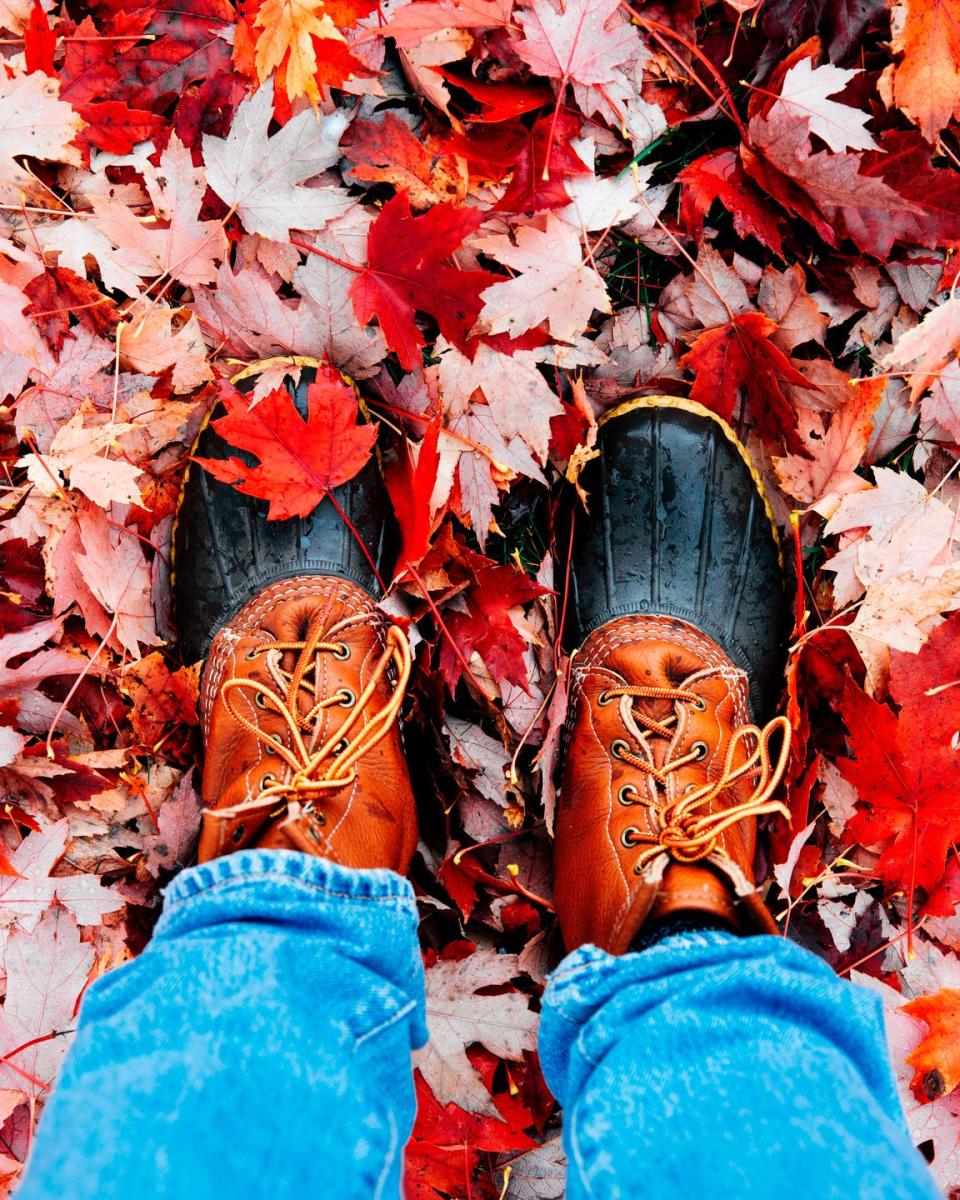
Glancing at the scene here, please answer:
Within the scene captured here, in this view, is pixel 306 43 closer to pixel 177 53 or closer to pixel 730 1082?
pixel 177 53

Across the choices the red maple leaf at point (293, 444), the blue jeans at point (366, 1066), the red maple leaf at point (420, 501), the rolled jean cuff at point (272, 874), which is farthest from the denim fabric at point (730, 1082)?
the red maple leaf at point (293, 444)

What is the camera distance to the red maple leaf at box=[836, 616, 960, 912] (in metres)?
1.41

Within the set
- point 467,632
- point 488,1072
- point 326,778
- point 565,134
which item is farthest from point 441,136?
point 488,1072

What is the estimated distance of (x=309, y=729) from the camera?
1.37 meters

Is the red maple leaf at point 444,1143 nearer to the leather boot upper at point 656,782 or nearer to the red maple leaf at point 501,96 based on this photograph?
the leather boot upper at point 656,782

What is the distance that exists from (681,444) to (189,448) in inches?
36.5

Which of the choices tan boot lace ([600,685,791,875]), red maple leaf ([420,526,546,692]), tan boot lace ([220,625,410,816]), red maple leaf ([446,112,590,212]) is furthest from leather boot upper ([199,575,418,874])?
red maple leaf ([446,112,590,212])

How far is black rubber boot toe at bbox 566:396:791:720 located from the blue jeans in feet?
2.53

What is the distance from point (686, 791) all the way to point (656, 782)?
48 millimetres

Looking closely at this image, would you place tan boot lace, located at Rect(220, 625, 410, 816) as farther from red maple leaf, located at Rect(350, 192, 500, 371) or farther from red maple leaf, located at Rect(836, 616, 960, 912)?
red maple leaf, located at Rect(836, 616, 960, 912)

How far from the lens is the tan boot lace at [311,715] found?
3.76ft

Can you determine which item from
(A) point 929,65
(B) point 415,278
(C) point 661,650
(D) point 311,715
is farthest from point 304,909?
(A) point 929,65

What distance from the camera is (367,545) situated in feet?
5.24

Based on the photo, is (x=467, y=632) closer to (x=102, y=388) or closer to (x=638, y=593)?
(x=638, y=593)
